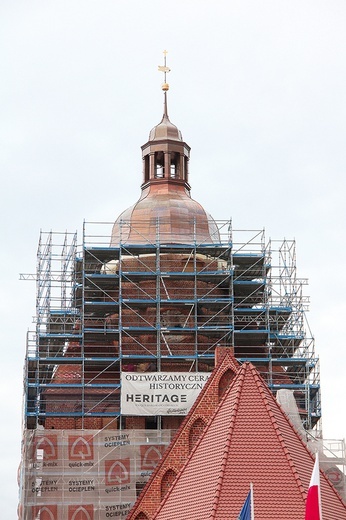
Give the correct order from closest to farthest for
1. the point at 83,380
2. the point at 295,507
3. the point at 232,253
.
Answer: the point at 295,507
the point at 83,380
the point at 232,253

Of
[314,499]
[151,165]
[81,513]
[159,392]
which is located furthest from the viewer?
[151,165]

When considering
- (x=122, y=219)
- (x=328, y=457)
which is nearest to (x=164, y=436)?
(x=328, y=457)

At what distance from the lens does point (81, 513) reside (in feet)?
148

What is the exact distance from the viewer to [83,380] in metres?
48.2

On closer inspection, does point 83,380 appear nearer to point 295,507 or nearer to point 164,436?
point 164,436

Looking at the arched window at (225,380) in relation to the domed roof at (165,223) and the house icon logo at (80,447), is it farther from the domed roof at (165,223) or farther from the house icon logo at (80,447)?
the domed roof at (165,223)

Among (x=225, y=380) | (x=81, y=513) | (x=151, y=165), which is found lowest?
(x=81, y=513)

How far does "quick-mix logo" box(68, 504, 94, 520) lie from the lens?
45.1 metres

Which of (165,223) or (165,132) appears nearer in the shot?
(165,223)

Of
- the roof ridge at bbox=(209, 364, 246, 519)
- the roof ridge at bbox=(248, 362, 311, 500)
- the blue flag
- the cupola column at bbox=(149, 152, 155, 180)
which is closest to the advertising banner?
the cupola column at bbox=(149, 152, 155, 180)

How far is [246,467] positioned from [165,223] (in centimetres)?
2848

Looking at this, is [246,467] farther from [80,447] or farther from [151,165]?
[151,165]

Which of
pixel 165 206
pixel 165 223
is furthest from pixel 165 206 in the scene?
pixel 165 223

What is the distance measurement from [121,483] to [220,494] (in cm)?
1962
